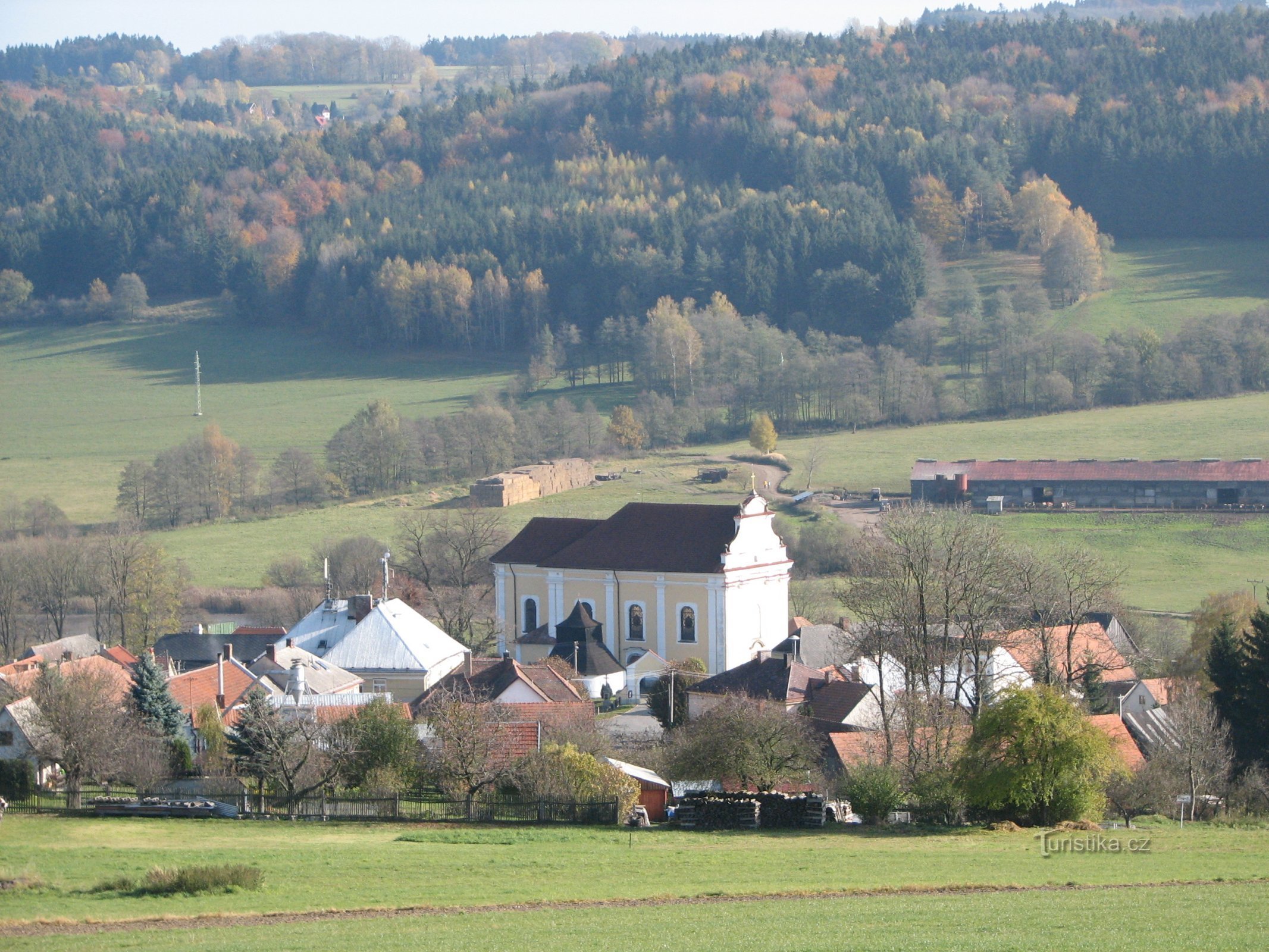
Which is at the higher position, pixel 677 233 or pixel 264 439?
pixel 677 233

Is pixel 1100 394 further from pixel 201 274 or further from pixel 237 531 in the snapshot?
pixel 201 274

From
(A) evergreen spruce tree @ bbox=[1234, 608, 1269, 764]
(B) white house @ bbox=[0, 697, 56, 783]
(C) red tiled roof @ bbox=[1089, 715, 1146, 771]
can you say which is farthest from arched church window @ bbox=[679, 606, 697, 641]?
(B) white house @ bbox=[0, 697, 56, 783]

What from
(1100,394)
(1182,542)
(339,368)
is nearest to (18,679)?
(1182,542)

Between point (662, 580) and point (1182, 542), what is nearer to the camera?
point (662, 580)

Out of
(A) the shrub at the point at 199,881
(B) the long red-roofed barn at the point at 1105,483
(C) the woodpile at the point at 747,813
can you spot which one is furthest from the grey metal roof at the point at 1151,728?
(B) the long red-roofed barn at the point at 1105,483

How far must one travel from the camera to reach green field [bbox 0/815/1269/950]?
1633cm

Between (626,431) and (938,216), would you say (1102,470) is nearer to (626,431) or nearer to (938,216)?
(626,431)

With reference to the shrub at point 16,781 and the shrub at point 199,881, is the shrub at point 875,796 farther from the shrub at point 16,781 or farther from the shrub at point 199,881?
the shrub at point 16,781

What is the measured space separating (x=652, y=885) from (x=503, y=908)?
2.05 m

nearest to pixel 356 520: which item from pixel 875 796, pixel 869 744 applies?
pixel 869 744

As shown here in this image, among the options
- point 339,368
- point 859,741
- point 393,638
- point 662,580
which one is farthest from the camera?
point 339,368

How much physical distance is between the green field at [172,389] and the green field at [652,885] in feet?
192

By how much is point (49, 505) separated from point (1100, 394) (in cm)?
5422

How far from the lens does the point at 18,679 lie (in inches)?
1507
